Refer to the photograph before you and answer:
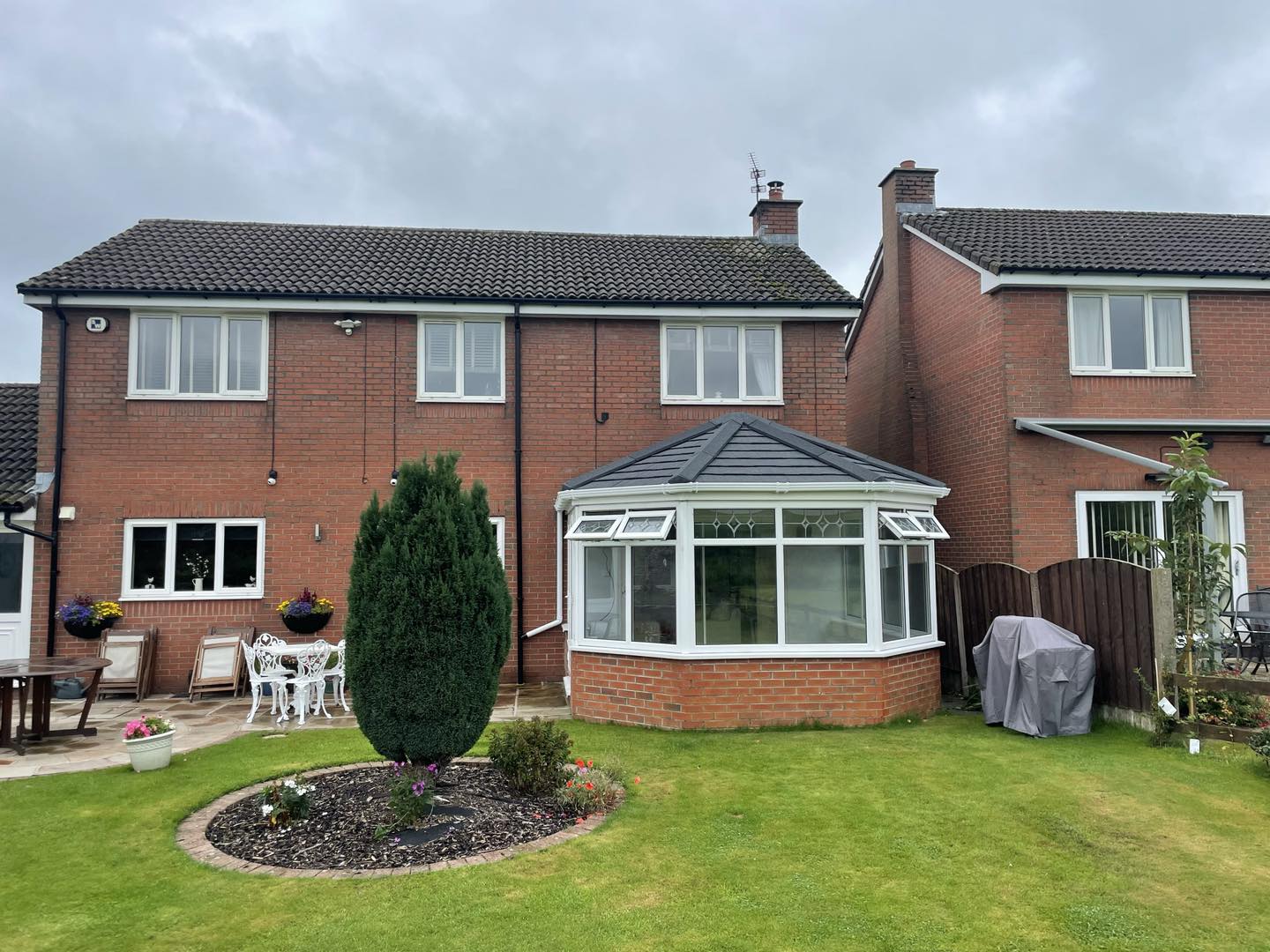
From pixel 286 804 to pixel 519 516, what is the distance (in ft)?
23.3

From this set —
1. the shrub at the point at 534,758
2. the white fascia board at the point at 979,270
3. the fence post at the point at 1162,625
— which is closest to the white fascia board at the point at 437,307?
the white fascia board at the point at 979,270

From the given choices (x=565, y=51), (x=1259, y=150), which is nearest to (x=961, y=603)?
(x=565, y=51)

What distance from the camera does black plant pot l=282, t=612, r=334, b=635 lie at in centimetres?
1186

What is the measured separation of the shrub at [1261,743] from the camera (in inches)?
279

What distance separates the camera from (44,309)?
12.2 m

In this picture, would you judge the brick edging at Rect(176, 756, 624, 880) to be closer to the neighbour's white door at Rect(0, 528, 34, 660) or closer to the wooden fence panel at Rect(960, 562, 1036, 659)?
the wooden fence panel at Rect(960, 562, 1036, 659)

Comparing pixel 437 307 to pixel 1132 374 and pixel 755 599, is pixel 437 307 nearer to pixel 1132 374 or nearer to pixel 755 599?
pixel 755 599

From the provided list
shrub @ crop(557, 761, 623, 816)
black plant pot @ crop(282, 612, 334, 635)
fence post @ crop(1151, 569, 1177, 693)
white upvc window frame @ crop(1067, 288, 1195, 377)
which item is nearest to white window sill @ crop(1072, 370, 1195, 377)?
white upvc window frame @ crop(1067, 288, 1195, 377)

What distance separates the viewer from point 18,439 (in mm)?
13234

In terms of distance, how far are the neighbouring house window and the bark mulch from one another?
818cm

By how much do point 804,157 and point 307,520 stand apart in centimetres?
1672

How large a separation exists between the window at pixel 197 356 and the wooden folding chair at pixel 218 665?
3.93 metres

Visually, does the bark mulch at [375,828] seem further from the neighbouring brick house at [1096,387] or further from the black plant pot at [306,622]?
the neighbouring brick house at [1096,387]

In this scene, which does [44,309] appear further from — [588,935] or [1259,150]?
[1259,150]
